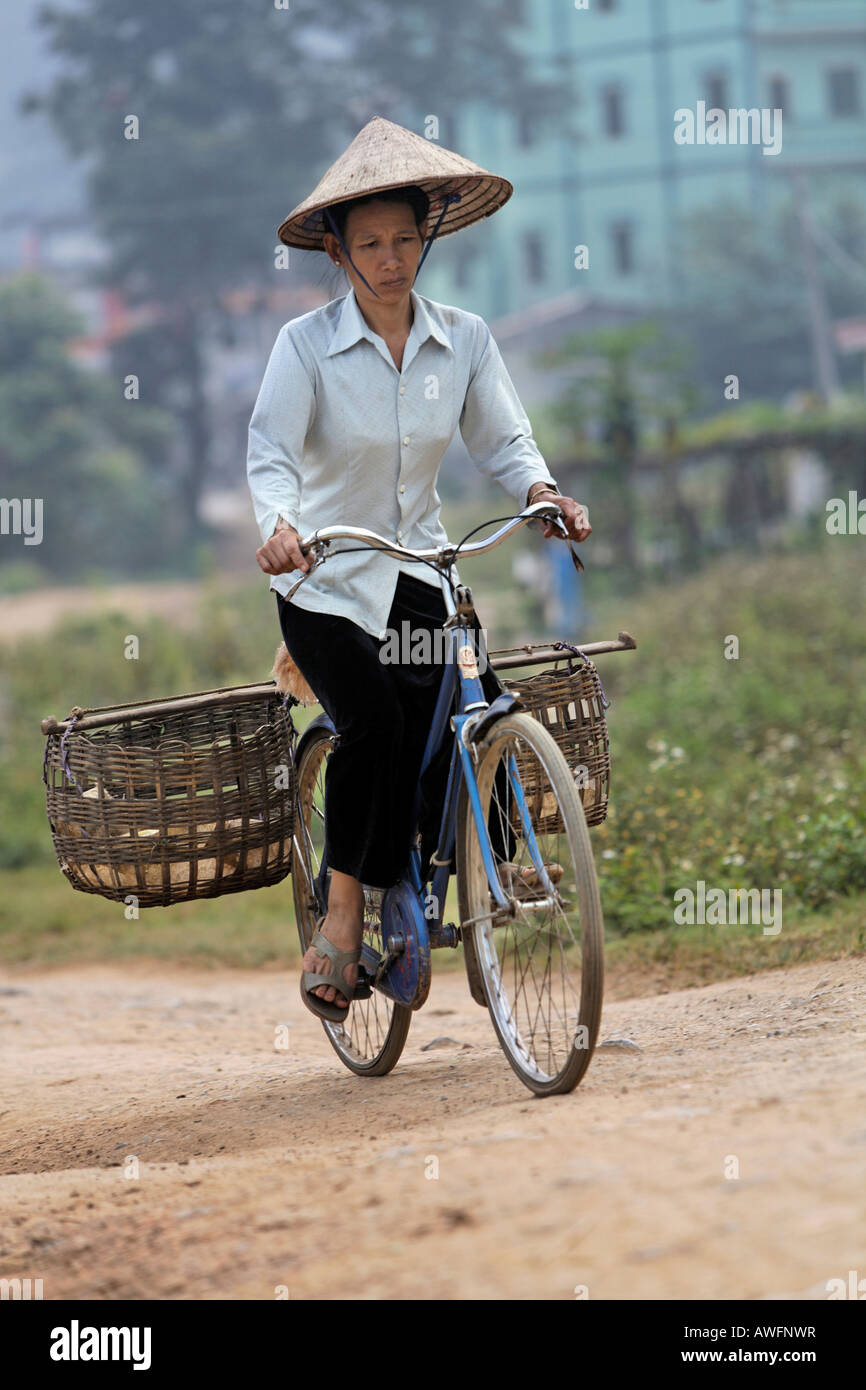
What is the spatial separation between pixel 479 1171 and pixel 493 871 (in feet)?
2.75

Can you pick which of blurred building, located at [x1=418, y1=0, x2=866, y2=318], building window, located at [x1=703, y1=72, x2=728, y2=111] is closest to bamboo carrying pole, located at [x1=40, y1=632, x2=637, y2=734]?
blurred building, located at [x1=418, y1=0, x2=866, y2=318]

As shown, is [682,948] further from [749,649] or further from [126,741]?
[749,649]

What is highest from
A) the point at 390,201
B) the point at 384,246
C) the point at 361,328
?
the point at 390,201

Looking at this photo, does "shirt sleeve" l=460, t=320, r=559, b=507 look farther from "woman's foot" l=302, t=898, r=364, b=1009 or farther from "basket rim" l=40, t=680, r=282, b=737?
"woman's foot" l=302, t=898, r=364, b=1009

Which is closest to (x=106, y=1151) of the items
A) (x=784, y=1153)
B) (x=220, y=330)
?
(x=784, y=1153)

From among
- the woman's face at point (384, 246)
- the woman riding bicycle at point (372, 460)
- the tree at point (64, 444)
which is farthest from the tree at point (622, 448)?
the woman's face at point (384, 246)

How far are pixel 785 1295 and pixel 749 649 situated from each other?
31.7ft

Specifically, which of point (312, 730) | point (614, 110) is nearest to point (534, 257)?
point (614, 110)

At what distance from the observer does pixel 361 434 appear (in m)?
3.87

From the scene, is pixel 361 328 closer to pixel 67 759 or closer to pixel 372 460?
pixel 372 460

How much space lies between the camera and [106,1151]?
4145 millimetres

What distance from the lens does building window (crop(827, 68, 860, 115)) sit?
38406 mm

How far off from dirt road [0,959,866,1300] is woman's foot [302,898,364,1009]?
0.97ft

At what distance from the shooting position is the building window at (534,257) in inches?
1565
